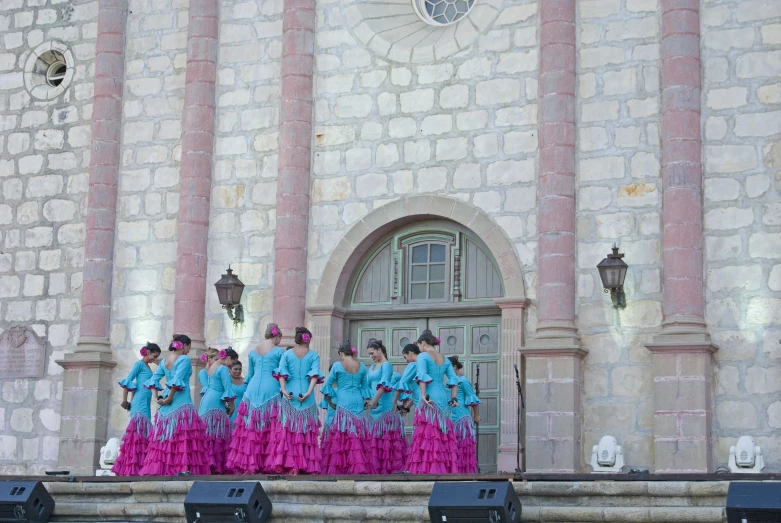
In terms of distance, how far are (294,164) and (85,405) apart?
4.39 m

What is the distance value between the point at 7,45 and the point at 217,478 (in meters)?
9.93

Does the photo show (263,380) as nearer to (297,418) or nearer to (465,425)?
(297,418)

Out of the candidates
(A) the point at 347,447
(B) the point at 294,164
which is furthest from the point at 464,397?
(B) the point at 294,164

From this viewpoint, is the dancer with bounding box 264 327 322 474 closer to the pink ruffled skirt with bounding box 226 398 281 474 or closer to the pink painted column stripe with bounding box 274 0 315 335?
the pink ruffled skirt with bounding box 226 398 281 474

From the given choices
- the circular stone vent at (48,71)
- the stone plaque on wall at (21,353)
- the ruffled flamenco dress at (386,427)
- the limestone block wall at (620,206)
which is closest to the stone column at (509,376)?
the limestone block wall at (620,206)

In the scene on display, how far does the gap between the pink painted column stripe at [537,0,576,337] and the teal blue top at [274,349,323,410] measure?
10.3ft

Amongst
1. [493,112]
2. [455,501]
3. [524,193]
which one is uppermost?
[493,112]

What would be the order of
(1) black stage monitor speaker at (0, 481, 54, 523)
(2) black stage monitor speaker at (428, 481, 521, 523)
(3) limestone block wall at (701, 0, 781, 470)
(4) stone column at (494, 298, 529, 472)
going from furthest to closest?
(4) stone column at (494, 298, 529, 472)
(3) limestone block wall at (701, 0, 781, 470)
(1) black stage monitor speaker at (0, 481, 54, 523)
(2) black stage monitor speaker at (428, 481, 521, 523)

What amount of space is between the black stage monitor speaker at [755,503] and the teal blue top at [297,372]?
525 centimetres

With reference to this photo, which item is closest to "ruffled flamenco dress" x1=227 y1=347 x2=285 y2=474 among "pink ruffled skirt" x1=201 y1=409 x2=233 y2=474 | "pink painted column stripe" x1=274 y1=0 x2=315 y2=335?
"pink ruffled skirt" x1=201 y1=409 x2=233 y2=474

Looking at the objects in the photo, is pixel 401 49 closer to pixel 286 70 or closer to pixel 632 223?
pixel 286 70

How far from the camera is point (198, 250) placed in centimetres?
1792


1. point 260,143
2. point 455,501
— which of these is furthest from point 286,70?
point 455,501

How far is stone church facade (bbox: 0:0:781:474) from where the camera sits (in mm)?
15344
